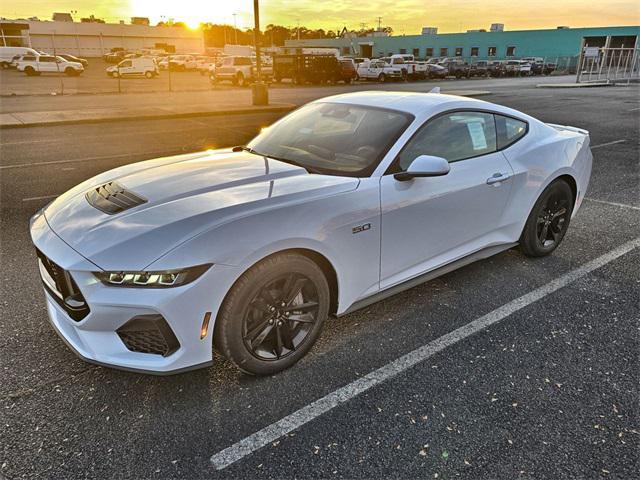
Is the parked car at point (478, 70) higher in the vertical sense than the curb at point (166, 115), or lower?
higher

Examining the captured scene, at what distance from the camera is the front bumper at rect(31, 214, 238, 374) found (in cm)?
233

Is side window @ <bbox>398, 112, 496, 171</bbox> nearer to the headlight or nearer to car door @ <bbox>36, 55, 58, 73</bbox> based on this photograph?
the headlight

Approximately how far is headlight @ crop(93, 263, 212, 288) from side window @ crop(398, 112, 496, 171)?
1673mm

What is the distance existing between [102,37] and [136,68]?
124 feet

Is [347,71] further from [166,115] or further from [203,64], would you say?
[203,64]

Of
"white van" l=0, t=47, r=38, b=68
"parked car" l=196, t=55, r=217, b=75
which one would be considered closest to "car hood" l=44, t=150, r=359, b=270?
"parked car" l=196, t=55, r=217, b=75

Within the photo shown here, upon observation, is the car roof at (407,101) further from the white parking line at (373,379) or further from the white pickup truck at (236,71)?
the white pickup truck at (236,71)

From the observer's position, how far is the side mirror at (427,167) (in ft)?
10.1

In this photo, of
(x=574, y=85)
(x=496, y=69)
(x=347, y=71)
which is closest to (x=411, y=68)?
(x=347, y=71)

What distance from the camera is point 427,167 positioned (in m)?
3.10

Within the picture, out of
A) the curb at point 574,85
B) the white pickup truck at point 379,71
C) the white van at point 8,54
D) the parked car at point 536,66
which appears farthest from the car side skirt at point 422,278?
the white van at point 8,54

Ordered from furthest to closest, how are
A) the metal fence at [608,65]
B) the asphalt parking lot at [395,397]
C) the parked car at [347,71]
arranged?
the parked car at [347,71], the metal fence at [608,65], the asphalt parking lot at [395,397]

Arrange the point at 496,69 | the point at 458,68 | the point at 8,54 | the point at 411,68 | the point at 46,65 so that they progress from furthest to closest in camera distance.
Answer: the point at 496,69, the point at 8,54, the point at 458,68, the point at 46,65, the point at 411,68

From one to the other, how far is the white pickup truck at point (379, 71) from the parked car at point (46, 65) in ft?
75.5
